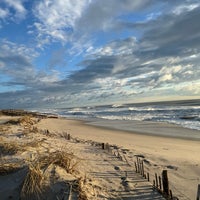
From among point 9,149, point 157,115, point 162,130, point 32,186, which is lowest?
point 162,130

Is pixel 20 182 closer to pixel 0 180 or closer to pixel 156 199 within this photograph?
pixel 0 180

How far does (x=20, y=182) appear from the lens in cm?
520

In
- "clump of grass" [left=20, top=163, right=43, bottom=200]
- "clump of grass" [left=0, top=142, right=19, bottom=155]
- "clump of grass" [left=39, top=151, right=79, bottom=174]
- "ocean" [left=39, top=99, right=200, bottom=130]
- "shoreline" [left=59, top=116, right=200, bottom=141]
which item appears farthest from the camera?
"ocean" [left=39, top=99, right=200, bottom=130]

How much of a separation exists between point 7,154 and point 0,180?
5.90ft

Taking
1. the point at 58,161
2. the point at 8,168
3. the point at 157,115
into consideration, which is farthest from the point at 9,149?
the point at 157,115

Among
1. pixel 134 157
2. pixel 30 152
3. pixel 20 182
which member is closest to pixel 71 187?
pixel 20 182

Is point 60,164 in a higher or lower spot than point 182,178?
higher

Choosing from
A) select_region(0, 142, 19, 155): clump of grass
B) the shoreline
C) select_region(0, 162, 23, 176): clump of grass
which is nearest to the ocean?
the shoreline

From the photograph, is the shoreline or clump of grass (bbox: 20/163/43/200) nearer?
clump of grass (bbox: 20/163/43/200)

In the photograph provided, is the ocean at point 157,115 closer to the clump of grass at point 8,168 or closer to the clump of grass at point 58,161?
the clump of grass at point 58,161

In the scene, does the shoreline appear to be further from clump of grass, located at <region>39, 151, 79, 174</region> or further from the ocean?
clump of grass, located at <region>39, 151, 79, 174</region>

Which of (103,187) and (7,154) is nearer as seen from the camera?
(103,187)

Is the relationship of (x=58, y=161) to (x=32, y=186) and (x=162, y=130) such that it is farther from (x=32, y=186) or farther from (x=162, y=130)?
(x=162, y=130)

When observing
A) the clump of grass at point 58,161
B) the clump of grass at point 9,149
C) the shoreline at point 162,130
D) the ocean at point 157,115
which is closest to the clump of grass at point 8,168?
the clump of grass at point 58,161
